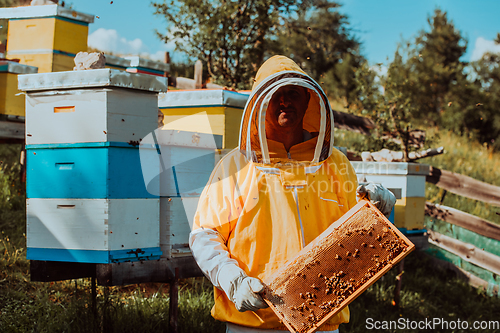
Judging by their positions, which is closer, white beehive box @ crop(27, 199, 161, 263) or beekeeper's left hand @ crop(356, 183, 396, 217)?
beekeeper's left hand @ crop(356, 183, 396, 217)

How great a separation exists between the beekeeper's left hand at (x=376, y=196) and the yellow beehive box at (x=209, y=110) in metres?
1.60

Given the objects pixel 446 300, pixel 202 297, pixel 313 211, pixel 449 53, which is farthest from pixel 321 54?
pixel 313 211

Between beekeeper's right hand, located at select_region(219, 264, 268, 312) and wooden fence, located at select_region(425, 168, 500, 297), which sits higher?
beekeeper's right hand, located at select_region(219, 264, 268, 312)

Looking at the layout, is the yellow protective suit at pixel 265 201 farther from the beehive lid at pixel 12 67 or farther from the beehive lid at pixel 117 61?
the beehive lid at pixel 117 61

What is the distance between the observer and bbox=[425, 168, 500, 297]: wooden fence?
622cm

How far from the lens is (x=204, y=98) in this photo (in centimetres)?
356

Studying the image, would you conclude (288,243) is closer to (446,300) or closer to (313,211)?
(313,211)

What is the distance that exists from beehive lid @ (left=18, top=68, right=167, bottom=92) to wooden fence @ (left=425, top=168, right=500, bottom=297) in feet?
18.2

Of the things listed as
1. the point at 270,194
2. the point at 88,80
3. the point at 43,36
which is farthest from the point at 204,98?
the point at 43,36

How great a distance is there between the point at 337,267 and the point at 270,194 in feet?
1.50

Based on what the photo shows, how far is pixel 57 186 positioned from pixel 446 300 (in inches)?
219

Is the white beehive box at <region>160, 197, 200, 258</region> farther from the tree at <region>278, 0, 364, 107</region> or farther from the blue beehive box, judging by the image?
the tree at <region>278, 0, 364, 107</region>

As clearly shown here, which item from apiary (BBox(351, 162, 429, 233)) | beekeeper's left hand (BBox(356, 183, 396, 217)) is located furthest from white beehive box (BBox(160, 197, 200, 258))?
apiary (BBox(351, 162, 429, 233))

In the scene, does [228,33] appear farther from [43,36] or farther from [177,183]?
[177,183]
